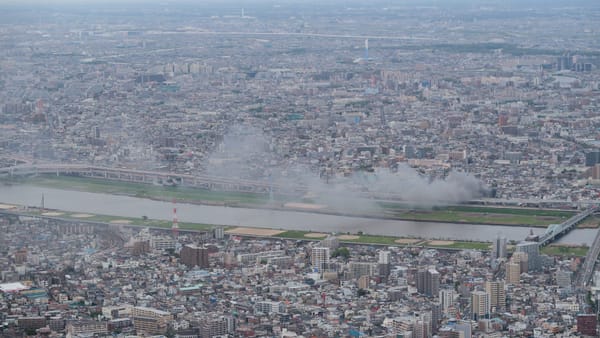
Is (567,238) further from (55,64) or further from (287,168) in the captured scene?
(55,64)

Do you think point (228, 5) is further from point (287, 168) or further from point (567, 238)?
point (567, 238)

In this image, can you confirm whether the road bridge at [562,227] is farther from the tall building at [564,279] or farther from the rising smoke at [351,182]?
the tall building at [564,279]

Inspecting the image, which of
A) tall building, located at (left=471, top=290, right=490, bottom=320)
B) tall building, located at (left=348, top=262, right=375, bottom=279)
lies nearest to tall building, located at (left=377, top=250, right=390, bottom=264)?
tall building, located at (left=348, top=262, right=375, bottom=279)

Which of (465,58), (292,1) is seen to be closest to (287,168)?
(465,58)

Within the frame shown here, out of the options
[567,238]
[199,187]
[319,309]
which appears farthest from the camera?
[199,187]

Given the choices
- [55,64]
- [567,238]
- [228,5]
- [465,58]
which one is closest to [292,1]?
[228,5]

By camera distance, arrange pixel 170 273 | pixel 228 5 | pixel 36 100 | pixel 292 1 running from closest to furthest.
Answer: pixel 170 273
pixel 36 100
pixel 228 5
pixel 292 1

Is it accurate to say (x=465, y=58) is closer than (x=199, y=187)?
No
